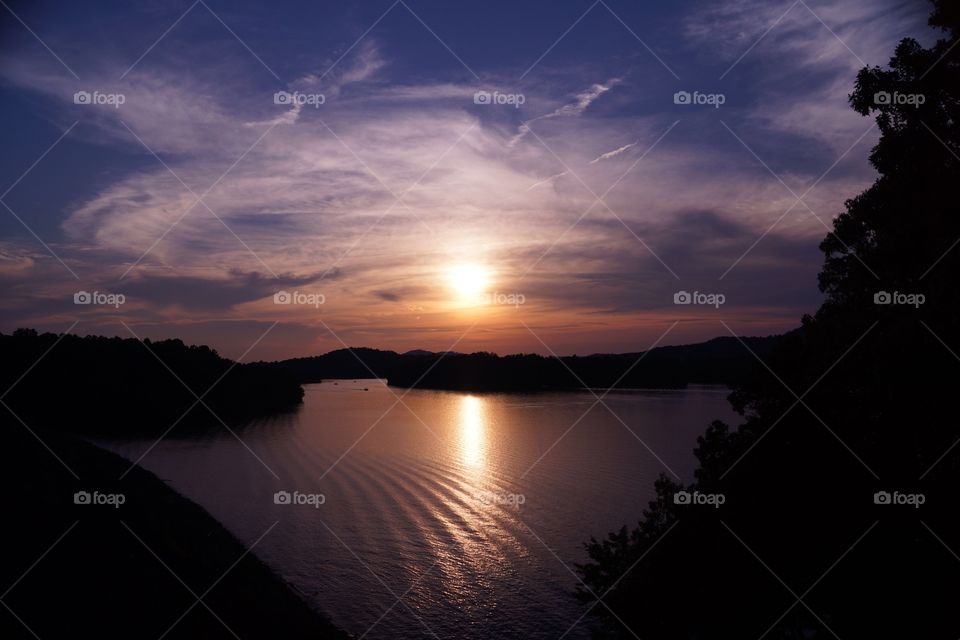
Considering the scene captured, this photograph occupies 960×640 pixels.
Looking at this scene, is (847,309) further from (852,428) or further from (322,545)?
(322,545)

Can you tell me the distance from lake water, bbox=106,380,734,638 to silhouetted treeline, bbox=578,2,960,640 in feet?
38.4

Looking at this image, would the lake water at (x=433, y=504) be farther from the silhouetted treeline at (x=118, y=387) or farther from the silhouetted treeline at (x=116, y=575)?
the silhouetted treeline at (x=118, y=387)

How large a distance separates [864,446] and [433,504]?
110 ft

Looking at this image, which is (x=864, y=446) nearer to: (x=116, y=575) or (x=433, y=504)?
(x=116, y=575)

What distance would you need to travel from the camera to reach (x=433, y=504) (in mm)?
41219

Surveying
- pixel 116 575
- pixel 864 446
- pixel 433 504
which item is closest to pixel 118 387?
pixel 433 504

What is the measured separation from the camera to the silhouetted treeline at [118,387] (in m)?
88.4

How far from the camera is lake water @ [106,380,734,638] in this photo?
25391mm

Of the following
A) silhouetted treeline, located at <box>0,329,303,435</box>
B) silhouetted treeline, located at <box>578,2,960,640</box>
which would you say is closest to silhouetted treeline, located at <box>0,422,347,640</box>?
silhouetted treeline, located at <box>578,2,960,640</box>

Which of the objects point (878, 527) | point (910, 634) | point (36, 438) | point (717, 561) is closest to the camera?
point (910, 634)

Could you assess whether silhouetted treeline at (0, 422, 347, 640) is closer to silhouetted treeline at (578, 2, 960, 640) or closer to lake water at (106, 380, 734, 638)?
lake water at (106, 380, 734, 638)

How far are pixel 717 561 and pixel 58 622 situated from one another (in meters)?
17.2

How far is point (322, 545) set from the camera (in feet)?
105

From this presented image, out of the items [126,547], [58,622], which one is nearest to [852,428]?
[58,622]
